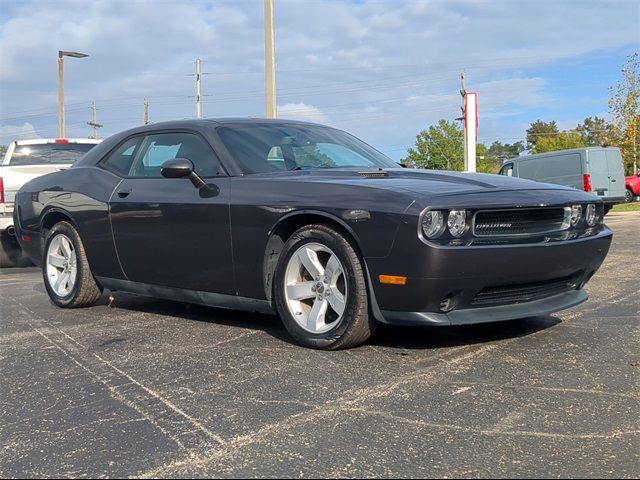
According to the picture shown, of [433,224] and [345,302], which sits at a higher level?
[433,224]

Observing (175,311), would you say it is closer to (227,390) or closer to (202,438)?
(227,390)

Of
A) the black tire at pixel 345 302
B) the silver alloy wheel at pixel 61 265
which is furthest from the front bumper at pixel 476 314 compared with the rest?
the silver alloy wheel at pixel 61 265

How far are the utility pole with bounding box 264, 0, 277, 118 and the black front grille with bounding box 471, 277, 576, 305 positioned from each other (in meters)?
→ 9.40

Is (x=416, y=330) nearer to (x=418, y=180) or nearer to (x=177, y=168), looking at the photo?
(x=418, y=180)

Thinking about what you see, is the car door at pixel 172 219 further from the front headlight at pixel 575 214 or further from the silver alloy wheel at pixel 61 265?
the front headlight at pixel 575 214

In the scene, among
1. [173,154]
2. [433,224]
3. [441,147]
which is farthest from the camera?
[441,147]

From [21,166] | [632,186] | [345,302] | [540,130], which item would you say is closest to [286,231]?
[345,302]

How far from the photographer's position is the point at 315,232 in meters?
4.02

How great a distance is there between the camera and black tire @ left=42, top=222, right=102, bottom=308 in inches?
220

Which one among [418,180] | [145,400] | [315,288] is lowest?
[145,400]

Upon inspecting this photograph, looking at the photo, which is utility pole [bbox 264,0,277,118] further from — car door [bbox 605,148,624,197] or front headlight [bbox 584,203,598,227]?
car door [bbox 605,148,624,197]

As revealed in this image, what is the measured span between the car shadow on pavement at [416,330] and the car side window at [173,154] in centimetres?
111

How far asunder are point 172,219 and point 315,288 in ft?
4.16

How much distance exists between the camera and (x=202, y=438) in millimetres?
2727
